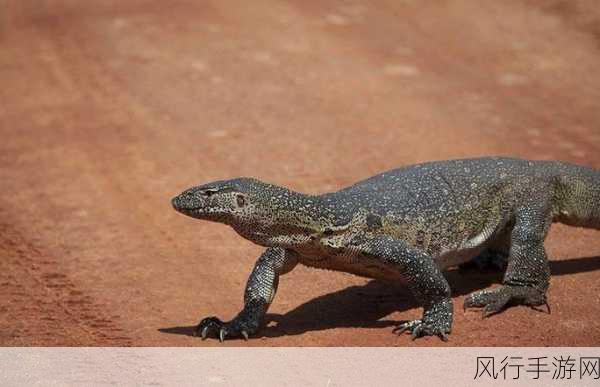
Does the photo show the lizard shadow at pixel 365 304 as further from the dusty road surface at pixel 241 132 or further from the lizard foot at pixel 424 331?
the lizard foot at pixel 424 331

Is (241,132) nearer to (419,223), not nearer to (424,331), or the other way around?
(419,223)

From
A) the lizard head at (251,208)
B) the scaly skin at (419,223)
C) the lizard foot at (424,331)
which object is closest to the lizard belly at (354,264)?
the scaly skin at (419,223)

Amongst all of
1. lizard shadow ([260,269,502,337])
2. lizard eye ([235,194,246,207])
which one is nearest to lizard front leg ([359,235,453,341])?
lizard shadow ([260,269,502,337])

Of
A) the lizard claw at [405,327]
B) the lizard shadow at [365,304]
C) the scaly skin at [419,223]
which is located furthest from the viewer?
the lizard shadow at [365,304]

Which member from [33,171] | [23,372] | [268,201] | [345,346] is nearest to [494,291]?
[345,346]

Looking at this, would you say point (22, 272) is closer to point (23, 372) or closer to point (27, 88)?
point (23, 372)

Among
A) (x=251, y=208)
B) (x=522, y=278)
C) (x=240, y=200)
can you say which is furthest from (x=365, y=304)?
(x=240, y=200)

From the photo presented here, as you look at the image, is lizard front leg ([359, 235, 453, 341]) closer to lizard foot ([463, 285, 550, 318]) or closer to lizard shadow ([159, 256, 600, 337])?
lizard shadow ([159, 256, 600, 337])
